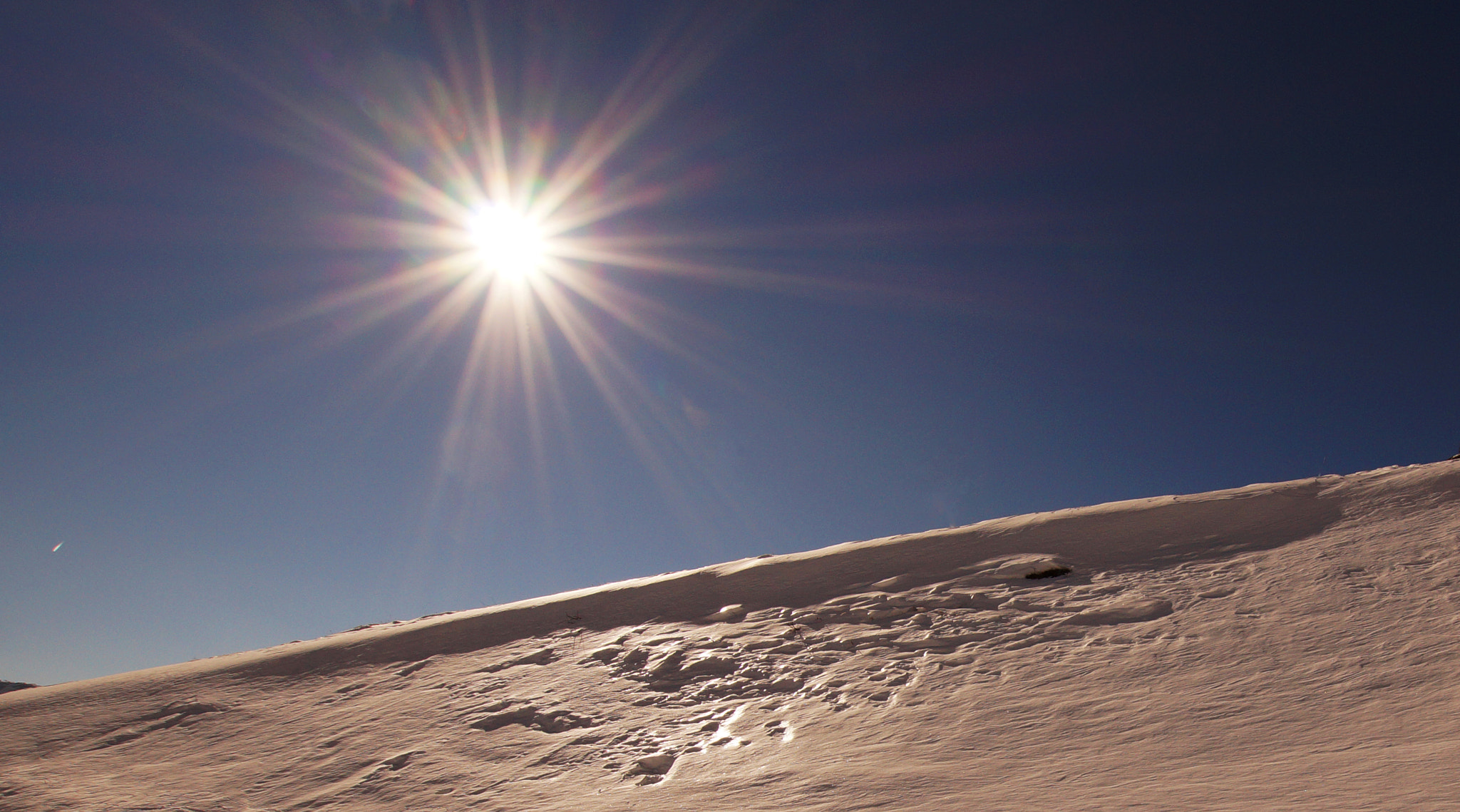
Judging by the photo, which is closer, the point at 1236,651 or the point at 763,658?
the point at 1236,651

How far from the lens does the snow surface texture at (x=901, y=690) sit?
9.21ft

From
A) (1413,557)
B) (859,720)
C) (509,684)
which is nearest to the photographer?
(859,720)

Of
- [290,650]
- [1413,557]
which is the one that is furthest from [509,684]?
[1413,557]

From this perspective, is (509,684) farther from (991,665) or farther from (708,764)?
(991,665)

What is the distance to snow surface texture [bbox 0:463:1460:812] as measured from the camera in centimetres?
281

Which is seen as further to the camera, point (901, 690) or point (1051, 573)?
point (1051, 573)

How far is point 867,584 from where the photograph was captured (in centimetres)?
635

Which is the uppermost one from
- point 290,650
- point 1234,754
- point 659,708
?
point 290,650

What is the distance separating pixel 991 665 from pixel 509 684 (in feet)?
10.8

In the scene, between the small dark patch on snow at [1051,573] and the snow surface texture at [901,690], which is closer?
the snow surface texture at [901,690]

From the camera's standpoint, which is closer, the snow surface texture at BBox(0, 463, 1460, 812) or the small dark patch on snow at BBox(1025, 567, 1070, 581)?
the snow surface texture at BBox(0, 463, 1460, 812)

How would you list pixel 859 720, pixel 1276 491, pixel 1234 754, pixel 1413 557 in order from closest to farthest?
pixel 1234 754, pixel 859 720, pixel 1413 557, pixel 1276 491

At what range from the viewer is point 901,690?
4.11 meters

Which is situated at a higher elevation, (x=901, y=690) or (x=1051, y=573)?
(x=1051, y=573)
